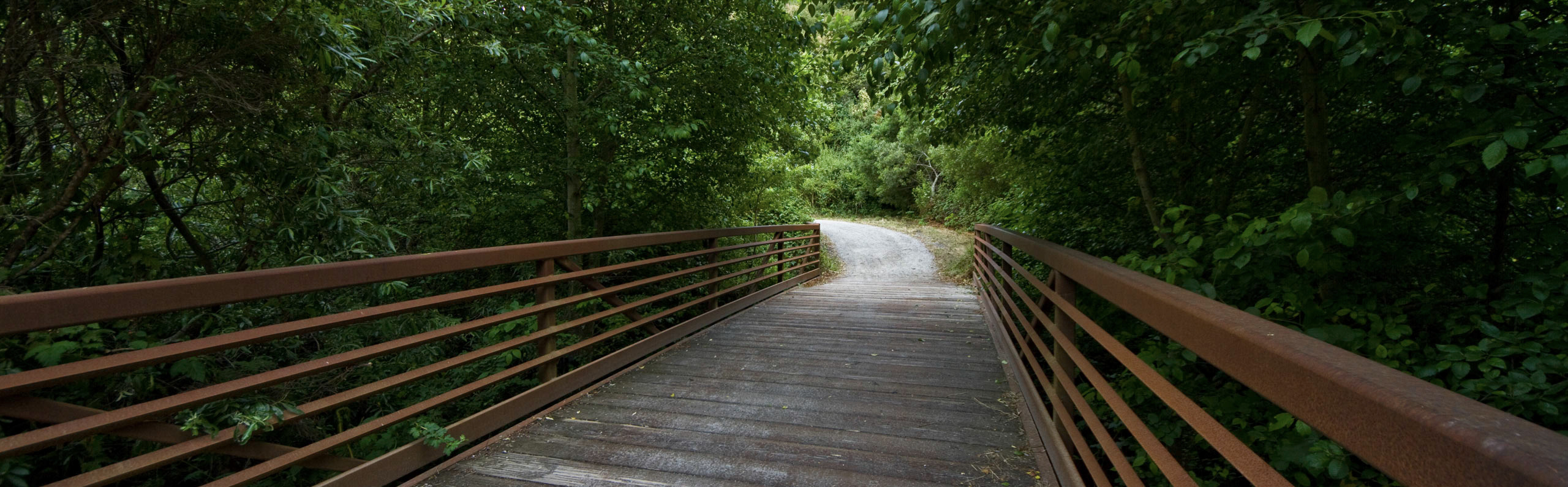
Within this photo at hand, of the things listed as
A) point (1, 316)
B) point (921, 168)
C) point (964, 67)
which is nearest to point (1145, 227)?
point (964, 67)

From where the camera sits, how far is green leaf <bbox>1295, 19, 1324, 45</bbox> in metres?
1.74

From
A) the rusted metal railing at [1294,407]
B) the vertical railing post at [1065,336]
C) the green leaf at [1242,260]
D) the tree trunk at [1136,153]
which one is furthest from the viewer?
the tree trunk at [1136,153]

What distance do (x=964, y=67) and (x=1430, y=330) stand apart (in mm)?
2711

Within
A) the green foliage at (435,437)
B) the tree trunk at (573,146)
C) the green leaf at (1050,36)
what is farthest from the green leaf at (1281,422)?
the tree trunk at (573,146)

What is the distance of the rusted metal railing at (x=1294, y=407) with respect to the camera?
679 millimetres

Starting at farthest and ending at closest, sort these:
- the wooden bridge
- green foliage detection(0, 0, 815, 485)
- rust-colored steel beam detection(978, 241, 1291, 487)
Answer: green foliage detection(0, 0, 815, 485) → rust-colored steel beam detection(978, 241, 1291, 487) → the wooden bridge

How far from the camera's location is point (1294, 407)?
3.34ft

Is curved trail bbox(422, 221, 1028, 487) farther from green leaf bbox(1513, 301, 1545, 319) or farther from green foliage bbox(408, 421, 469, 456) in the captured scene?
green leaf bbox(1513, 301, 1545, 319)

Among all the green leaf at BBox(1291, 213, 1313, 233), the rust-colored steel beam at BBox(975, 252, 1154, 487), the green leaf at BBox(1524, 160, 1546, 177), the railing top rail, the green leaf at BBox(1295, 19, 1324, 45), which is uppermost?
the green leaf at BBox(1295, 19, 1324, 45)

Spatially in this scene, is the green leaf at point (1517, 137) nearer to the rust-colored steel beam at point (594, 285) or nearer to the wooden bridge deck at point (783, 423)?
the wooden bridge deck at point (783, 423)

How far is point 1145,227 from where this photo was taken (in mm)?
4691

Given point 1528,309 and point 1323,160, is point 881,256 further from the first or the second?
point 1528,309

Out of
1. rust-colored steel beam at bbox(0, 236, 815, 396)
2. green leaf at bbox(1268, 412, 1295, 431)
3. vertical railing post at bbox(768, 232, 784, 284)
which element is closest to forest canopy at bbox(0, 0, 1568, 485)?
green leaf at bbox(1268, 412, 1295, 431)

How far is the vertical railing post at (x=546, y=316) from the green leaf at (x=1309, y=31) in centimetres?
316
